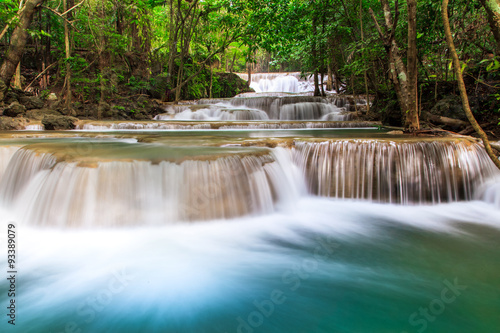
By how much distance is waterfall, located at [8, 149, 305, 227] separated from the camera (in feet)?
11.9

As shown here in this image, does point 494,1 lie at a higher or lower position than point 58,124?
higher

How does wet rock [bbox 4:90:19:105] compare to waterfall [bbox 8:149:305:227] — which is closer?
waterfall [bbox 8:149:305:227]

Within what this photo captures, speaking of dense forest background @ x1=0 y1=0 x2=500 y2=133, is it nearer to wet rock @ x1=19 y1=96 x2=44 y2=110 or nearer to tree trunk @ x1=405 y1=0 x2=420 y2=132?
tree trunk @ x1=405 y1=0 x2=420 y2=132

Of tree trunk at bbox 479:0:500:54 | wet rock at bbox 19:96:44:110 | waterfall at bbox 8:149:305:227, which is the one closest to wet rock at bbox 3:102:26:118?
wet rock at bbox 19:96:44:110

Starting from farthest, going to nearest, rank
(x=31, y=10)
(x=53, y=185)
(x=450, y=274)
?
(x=31, y=10) < (x=53, y=185) < (x=450, y=274)

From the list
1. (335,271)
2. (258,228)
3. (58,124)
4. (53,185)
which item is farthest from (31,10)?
(335,271)

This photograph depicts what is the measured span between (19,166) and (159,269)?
2.95m

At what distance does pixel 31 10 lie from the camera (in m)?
9.11

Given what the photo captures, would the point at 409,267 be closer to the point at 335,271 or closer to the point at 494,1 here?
the point at 335,271
